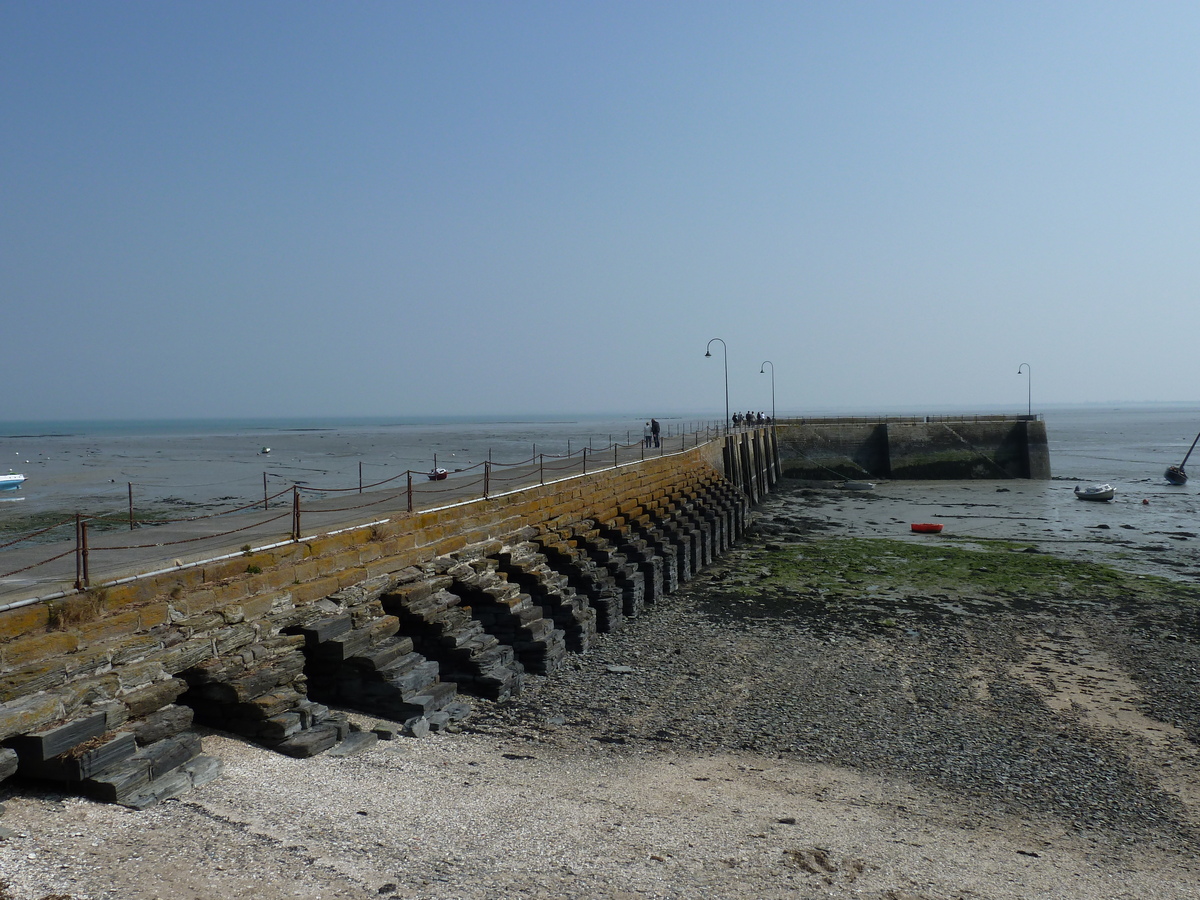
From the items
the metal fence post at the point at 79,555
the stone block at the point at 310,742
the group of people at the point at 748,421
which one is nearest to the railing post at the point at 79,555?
the metal fence post at the point at 79,555

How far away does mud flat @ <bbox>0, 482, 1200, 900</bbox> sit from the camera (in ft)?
21.7

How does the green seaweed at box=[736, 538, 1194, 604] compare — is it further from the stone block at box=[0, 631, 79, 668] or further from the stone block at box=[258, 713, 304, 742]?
the stone block at box=[0, 631, 79, 668]

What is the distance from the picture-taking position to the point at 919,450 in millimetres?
53312

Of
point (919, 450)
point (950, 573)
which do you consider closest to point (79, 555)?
point (950, 573)

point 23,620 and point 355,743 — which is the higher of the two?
point 23,620

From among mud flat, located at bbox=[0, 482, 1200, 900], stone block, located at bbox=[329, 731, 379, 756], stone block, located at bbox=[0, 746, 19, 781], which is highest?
stone block, located at bbox=[0, 746, 19, 781]

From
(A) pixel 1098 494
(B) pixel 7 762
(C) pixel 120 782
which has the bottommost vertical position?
(A) pixel 1098 494

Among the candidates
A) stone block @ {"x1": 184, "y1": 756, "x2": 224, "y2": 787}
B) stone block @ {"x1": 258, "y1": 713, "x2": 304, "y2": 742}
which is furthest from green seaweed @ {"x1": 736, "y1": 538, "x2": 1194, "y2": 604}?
stone block @ {"x1": 184, "y1": 756, "x2": 224, "y2": 787}

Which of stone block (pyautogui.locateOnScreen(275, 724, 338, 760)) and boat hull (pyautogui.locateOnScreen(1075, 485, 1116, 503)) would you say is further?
boat hull (pyautogui.locateOnScreen(1075, 485, 1116, 503))

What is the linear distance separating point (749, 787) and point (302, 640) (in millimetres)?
5420

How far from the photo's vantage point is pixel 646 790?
9.05m

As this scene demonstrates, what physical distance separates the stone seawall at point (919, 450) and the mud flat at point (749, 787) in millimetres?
34907

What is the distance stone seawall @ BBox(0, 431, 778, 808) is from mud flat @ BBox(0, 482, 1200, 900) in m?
0.41

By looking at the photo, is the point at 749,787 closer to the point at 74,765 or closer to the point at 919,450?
the point at 74,765
